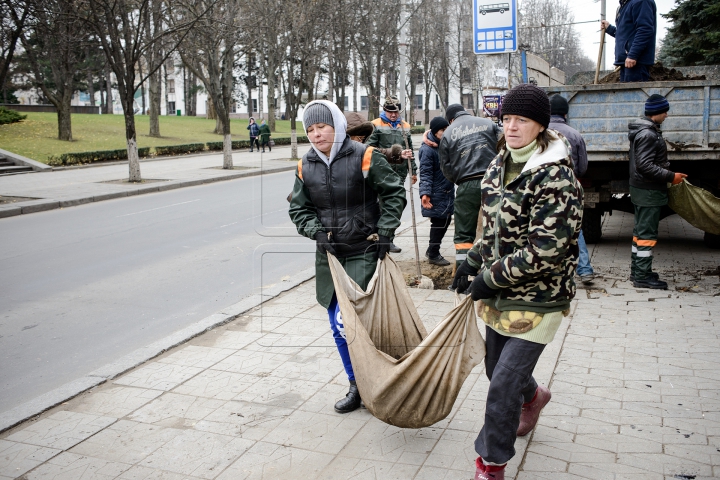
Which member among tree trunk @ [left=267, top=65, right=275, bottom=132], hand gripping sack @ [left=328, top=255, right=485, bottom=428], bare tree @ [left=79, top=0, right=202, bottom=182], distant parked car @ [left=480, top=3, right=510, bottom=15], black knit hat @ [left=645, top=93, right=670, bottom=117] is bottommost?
hand gripping sack @ [left=328, top=255, right=485, bottom=428]

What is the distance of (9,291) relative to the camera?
7773 millimetres

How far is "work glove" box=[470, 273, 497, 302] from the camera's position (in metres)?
3.16

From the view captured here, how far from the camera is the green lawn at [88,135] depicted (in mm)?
28062

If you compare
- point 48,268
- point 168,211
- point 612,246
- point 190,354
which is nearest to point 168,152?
point 168,211

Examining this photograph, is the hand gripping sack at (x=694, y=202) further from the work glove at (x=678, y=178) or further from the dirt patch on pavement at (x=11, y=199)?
the dirt patch on pavement at (x=11, y=199)

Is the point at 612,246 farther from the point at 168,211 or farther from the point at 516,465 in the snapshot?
the point at 168,211

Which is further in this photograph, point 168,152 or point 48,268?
point 168,152

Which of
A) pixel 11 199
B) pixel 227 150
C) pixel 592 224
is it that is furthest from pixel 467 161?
pixel 227 150

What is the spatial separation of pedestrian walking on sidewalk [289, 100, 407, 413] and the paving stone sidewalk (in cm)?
56

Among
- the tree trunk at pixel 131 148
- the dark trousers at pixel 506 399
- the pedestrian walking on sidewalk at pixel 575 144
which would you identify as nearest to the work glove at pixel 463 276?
the dark trousers at pixel 506 399

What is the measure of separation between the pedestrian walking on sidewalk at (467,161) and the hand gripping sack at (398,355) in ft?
8.68

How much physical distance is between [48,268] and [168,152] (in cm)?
2296

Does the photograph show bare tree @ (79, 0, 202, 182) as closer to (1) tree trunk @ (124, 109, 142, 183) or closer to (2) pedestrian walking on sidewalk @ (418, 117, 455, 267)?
(1) tree trunk @ (124, 109, 142, 183)

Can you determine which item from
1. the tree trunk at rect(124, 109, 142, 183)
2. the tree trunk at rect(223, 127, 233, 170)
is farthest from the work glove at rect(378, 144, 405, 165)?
the tree trunk at rect(223, 127, 233, 170)
